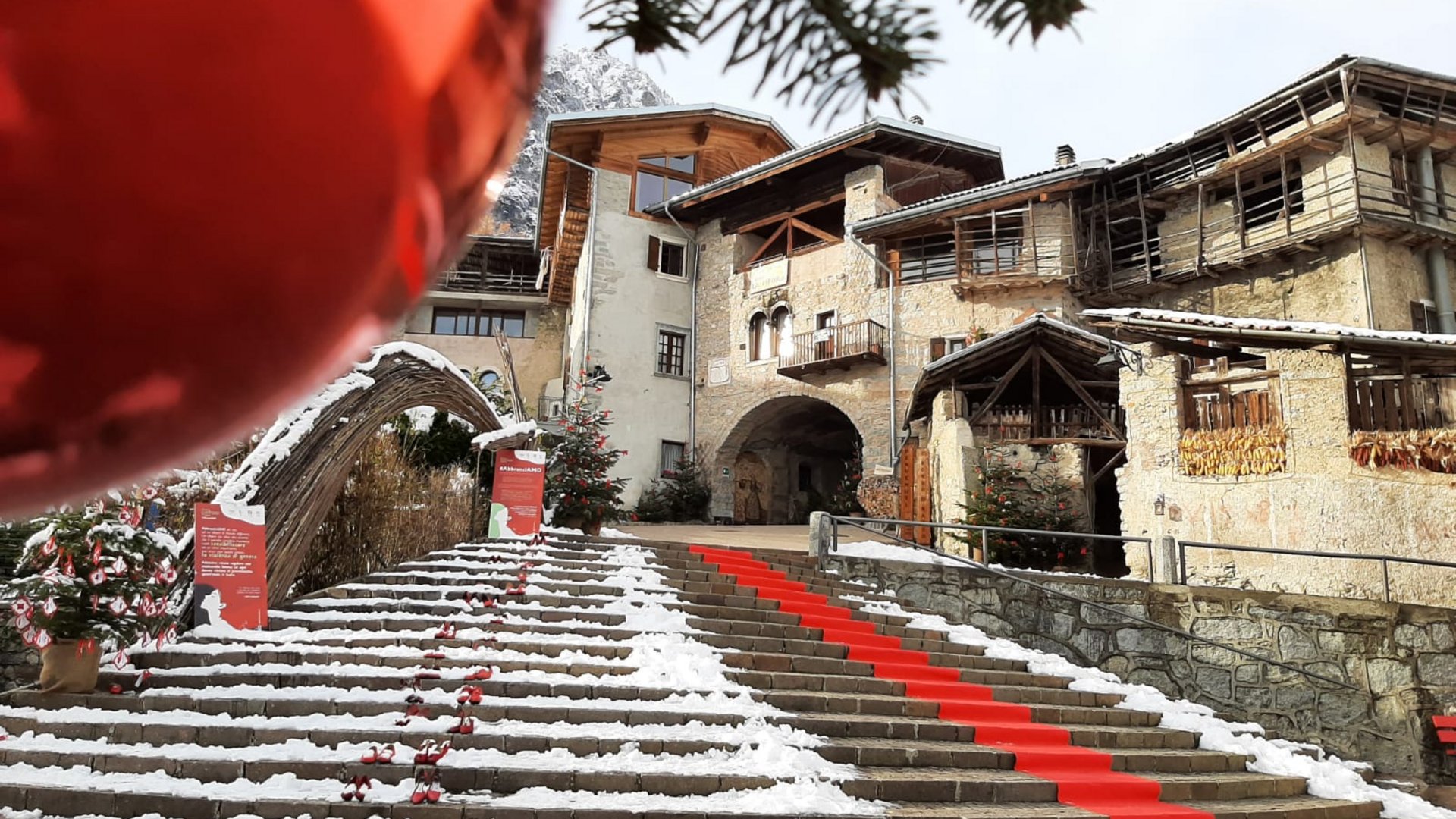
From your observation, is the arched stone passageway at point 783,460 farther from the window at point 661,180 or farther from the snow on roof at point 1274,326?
the snow on roof at point 1274,326

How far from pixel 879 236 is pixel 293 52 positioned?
64.2ft

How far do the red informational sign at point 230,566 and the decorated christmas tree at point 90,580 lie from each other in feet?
1.41

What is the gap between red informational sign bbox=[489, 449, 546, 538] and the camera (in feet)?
31.2

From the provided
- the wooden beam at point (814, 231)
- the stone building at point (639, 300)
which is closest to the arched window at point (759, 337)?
the stone building at point (639, 300)

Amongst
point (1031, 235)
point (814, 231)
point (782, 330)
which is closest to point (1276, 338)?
point (1031, 235)

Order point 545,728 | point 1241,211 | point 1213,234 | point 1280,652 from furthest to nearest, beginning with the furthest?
point 1213,234
point 1241,211
point 1280,652
point 545,728

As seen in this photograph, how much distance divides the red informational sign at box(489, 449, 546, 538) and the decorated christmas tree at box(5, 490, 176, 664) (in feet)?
15.5

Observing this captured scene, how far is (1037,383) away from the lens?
45.6 ft

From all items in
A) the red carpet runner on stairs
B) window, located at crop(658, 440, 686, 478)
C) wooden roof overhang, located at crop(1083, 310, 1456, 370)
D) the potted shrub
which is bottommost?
the red carpet runner on stairs

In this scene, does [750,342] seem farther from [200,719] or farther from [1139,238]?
[200,719]

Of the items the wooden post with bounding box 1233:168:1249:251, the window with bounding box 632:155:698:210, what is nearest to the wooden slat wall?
the wooden post with bounding box 1233:168:1249:251

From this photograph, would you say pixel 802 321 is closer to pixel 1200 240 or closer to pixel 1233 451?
pixel 1200 240

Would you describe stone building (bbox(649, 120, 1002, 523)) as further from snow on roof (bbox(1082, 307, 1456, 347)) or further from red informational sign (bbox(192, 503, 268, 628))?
red informational sign (bbox(192, 503, 268, 628))

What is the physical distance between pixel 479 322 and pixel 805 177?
12.3 meters
